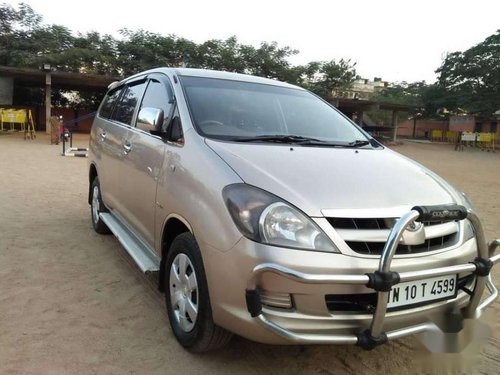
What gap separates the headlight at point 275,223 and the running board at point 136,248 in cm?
112

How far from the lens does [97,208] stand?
5.08 m

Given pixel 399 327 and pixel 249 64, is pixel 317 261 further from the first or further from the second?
pixel 249 64

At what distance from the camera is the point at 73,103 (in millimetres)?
28125

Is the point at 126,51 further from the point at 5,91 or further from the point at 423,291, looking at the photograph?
the point at 423,291

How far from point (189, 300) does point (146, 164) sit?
1.18 meters

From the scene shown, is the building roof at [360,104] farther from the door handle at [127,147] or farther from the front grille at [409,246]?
the front grille at [409,246]

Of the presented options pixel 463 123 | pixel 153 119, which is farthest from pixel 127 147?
pixel 463 123

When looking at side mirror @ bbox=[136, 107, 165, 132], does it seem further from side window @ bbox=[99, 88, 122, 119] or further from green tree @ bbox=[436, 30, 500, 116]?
green tree @ bbox=[436, 30, 500, 116]

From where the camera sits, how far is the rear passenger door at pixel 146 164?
3191 mm

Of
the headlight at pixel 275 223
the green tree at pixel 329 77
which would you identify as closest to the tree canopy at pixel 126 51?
the green tree at pixel 329 77

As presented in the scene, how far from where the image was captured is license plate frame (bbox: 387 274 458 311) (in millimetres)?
2215

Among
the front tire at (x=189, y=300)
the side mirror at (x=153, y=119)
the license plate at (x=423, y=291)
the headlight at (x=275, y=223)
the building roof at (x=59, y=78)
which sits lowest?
the front tire at (x=189, y=300)

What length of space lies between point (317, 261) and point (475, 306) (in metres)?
1.09

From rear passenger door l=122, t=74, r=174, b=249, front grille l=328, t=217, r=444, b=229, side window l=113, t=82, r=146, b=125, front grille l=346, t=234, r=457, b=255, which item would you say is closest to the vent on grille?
front grille l=346, t=234, r=457, b=255
